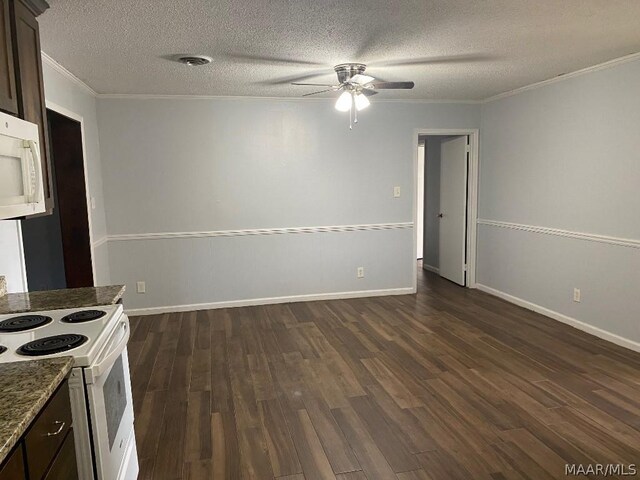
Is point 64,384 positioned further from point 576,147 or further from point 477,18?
point 576,147

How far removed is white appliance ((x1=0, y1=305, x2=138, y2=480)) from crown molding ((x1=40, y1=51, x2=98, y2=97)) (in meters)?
2.00

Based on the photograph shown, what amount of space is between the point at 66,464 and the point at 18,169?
1.10 meters

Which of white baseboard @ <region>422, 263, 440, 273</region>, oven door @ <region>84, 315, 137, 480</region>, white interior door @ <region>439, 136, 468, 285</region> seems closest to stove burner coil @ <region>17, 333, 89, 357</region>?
oven door @ <region>84, 315, 137, 480</region>

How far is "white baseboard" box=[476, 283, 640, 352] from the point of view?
368cm

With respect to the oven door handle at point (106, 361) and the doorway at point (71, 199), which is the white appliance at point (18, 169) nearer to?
the oven door handle at point (106, 361)

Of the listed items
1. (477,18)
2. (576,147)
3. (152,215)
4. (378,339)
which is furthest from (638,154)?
(152,215)

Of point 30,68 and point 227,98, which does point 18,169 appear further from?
point 227,98

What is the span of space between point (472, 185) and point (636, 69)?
231 centimetres

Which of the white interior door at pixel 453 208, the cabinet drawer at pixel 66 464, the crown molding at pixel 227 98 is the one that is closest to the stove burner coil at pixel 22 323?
the cabinet drawer at pixel 66 464

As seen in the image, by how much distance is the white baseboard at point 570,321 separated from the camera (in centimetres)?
368

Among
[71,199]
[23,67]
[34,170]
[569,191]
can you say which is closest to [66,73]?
[71,199]

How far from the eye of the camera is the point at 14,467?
43.2 inches

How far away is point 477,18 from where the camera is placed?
2557mm

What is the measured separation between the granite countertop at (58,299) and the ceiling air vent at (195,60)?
5.64 feet
